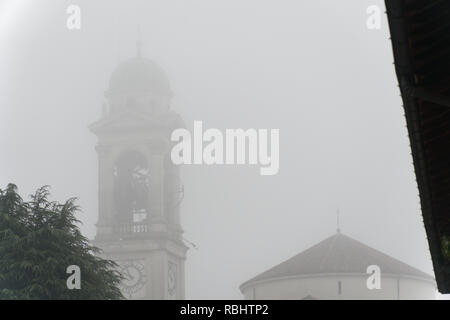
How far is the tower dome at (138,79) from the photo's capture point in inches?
2741

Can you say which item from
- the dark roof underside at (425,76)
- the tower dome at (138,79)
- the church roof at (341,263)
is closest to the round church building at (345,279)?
the church roof at (341,263)

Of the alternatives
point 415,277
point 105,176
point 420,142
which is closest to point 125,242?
point 105,176

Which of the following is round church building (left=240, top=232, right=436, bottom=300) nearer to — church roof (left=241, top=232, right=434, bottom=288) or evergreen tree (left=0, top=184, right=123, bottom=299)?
church roof (left=241, top=232, right=434, bottom=288)

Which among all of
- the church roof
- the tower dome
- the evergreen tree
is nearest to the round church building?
the church roof

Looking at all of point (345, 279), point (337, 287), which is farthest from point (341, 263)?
point (337, 287)

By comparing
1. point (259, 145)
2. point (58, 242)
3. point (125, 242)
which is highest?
point (259, 145)

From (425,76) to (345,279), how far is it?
64.7 meters

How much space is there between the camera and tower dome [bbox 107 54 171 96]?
6962 cm

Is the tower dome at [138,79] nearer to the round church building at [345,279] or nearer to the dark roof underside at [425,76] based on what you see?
the round church building at [345,279]

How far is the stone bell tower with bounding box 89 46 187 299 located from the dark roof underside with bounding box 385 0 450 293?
51.4 metres

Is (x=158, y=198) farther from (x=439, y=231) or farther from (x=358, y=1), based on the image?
(x=439, y=231)
